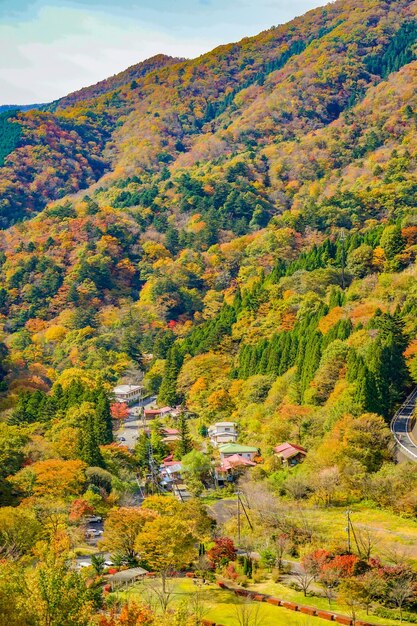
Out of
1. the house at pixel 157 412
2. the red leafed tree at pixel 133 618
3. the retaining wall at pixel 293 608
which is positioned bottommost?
the house at pixel 157 412

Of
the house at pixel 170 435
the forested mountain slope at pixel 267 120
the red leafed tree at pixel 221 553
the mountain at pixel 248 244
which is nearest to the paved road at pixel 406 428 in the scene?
the mountain at pixel 248 244

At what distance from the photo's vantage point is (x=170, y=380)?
8200 centimetres

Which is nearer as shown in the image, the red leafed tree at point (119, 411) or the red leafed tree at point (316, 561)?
the red leafed tree at point (316, 561)

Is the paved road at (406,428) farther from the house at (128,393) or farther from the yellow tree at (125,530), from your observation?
the house at (128,393)

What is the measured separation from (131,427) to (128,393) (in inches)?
338

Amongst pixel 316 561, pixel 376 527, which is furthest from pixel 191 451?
pixel 316 561

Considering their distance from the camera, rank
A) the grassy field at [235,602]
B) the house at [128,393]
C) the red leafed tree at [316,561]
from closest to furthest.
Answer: the grassy field at [235,602]
the red leafed tree at [316,561]
the house at [128,393]

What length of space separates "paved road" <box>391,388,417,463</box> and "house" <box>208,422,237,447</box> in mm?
13771

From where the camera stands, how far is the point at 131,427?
77.6 m

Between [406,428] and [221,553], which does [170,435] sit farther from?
[221,553]

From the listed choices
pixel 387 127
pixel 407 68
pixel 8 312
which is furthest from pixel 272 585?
pixel 407 68

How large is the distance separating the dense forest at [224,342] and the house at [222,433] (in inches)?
41.8

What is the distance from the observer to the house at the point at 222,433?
216 ft

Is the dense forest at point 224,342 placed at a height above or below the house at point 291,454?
above
